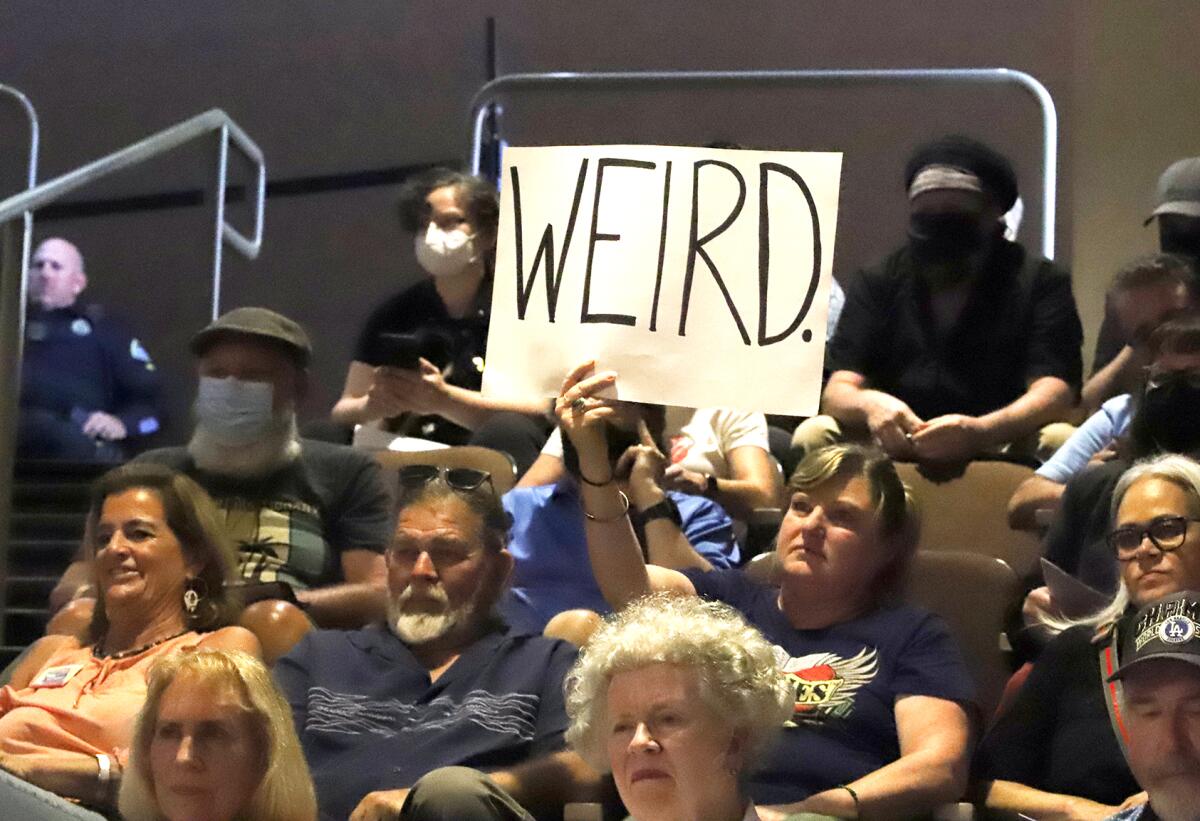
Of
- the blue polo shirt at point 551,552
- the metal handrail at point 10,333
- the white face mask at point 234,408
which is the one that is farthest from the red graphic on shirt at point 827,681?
the metal handrail at point 10,333

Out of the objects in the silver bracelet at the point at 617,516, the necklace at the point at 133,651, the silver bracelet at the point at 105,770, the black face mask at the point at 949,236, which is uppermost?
the black face mask at the point at 949,236

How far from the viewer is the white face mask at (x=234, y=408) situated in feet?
12.5

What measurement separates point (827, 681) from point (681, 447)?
1.26 meters

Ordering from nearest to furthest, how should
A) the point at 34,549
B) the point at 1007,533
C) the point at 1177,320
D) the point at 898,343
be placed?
the point at 1177,320
the point at 1007,533
the point at 898,343
the point at 34,549

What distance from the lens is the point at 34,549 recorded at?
5.20 meters

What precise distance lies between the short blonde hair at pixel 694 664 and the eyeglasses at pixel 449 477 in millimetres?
622

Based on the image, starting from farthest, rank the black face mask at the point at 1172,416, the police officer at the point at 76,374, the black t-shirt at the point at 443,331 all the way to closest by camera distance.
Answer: the police officer at the point at 76,374 < the black t-shirt at the point at 443,331 < the black face mask at the point at 1172,416

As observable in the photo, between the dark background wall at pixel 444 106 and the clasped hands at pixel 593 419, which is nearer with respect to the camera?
the clasped hands at pixel 593 419

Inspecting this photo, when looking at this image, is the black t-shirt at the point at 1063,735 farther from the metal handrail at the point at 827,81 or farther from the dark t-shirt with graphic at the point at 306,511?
the metal handrail at the point at 827,81

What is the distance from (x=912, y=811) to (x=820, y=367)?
63cm

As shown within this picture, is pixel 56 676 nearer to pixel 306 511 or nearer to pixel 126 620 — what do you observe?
pixel 126 620

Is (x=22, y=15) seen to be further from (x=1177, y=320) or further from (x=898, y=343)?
(x=1177, y=320)

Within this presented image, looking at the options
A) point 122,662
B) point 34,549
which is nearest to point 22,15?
point 34,549

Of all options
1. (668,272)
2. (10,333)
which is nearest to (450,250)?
(10,333)
